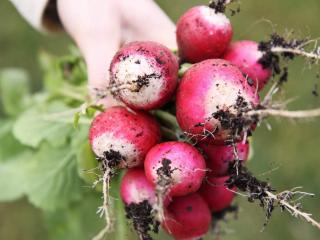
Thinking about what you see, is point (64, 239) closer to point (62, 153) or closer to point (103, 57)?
point (62, 153)

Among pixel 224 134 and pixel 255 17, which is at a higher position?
pixel 224 134

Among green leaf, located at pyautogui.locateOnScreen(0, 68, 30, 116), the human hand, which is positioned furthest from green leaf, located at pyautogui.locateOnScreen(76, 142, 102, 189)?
green leaf, located at pyautogui.locateOnScreen(0, 68, 30, 116)

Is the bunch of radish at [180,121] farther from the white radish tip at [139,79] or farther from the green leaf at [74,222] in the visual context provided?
the green leaf at [74,222]

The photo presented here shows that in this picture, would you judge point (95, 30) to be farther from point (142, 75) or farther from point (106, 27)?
point (142, 75)

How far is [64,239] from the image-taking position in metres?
2.27

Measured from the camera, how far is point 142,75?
1262 mm

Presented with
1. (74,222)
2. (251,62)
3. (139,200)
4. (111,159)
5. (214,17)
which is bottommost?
(74,222)

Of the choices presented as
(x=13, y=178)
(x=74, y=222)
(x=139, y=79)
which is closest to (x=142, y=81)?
(x=139, y=79)

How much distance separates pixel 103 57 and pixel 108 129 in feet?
1.38

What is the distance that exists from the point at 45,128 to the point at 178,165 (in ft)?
2.55

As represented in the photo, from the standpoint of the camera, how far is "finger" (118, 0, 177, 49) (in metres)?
1.82

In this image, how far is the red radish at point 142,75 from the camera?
4.15 feet

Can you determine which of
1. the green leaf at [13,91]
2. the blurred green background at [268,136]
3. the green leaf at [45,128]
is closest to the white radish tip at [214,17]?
the green leaf at [45,128]

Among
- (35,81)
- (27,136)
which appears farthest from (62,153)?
(35,81)
